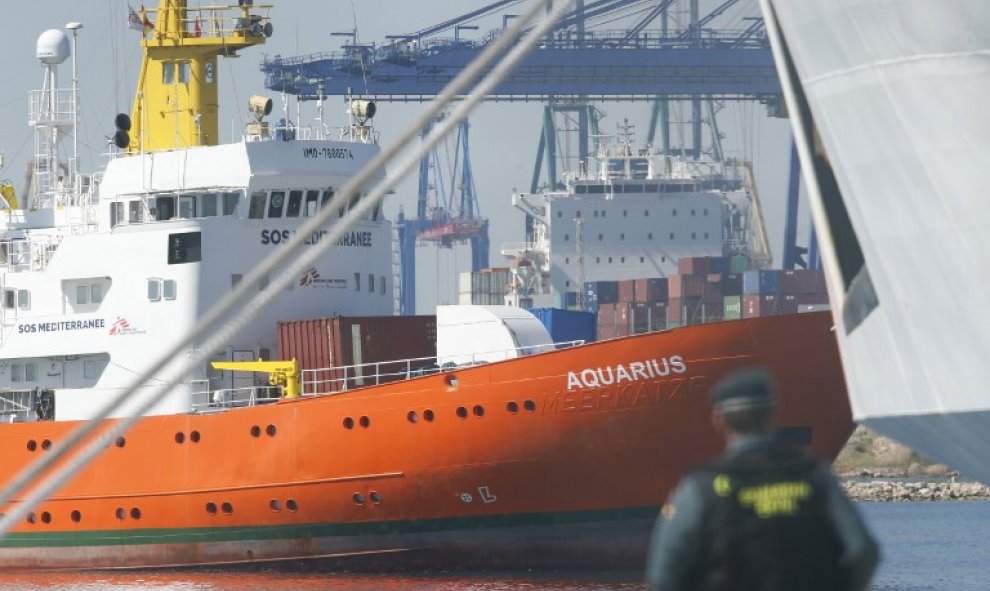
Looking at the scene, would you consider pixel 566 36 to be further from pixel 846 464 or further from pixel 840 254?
pixel 840 254

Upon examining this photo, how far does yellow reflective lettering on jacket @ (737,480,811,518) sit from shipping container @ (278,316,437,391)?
54.9ft

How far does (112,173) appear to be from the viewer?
972 inches

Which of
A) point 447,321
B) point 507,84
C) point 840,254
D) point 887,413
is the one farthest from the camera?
point 507,84

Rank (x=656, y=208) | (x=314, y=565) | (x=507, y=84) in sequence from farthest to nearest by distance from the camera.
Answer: (x=656, y=208), (x=507, y=84), (x=314, y=565)

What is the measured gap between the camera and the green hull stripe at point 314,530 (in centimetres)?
2061

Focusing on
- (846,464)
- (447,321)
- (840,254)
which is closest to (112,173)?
(447,321)

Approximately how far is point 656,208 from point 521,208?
1090cm

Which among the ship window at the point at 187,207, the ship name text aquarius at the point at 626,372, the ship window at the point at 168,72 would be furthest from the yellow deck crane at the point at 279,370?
the ship window at the point at 168,72

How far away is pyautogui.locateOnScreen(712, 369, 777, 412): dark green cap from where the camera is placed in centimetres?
513

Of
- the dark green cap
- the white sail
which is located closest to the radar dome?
the white sail

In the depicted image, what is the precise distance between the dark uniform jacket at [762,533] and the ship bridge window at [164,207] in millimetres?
19586

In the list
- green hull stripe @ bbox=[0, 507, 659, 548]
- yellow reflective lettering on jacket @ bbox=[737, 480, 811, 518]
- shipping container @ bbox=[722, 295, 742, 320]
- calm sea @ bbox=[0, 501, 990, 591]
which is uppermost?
yellow reflective lettering on jacket @ bbox=[737, 480, 811, 518]

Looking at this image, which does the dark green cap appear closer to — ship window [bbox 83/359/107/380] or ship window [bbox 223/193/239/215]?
ship window [bbox 223/193/239/215]

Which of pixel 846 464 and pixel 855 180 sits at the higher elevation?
pixel 855 180
